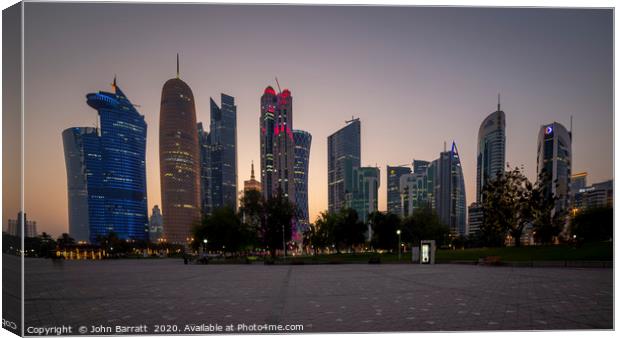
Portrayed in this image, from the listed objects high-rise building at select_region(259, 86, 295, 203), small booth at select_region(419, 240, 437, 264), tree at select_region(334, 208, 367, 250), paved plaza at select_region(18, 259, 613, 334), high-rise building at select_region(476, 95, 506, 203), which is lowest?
tree at select_region(334, 208, 367, 250)

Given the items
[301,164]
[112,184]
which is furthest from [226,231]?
[301,164]

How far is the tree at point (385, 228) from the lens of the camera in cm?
6159

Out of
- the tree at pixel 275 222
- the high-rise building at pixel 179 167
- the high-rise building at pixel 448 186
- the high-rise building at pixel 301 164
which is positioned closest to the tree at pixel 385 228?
the tree at pixel 275 222

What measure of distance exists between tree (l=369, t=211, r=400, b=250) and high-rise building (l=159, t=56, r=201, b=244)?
118m

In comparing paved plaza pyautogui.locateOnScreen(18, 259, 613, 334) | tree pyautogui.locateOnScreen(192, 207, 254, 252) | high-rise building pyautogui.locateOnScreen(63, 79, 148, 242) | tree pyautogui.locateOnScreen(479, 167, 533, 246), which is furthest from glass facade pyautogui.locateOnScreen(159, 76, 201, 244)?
paved plaza pyautogui.locateOnScreen(18, 259, 613, 334)

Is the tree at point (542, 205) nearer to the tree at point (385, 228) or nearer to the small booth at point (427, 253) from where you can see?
the small booth at point (427, 253)

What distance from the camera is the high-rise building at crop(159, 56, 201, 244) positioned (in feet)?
557

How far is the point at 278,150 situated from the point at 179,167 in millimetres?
41651

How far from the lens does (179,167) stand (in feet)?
565

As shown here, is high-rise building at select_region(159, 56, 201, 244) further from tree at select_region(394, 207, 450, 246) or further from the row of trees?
the row of trees

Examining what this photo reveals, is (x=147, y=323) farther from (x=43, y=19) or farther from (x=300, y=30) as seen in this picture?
(x=300, y=30)

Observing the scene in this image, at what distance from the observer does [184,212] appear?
181 meters

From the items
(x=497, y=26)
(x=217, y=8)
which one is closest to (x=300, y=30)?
(x=217, y=8)

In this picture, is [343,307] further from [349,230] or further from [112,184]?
[112,184]
